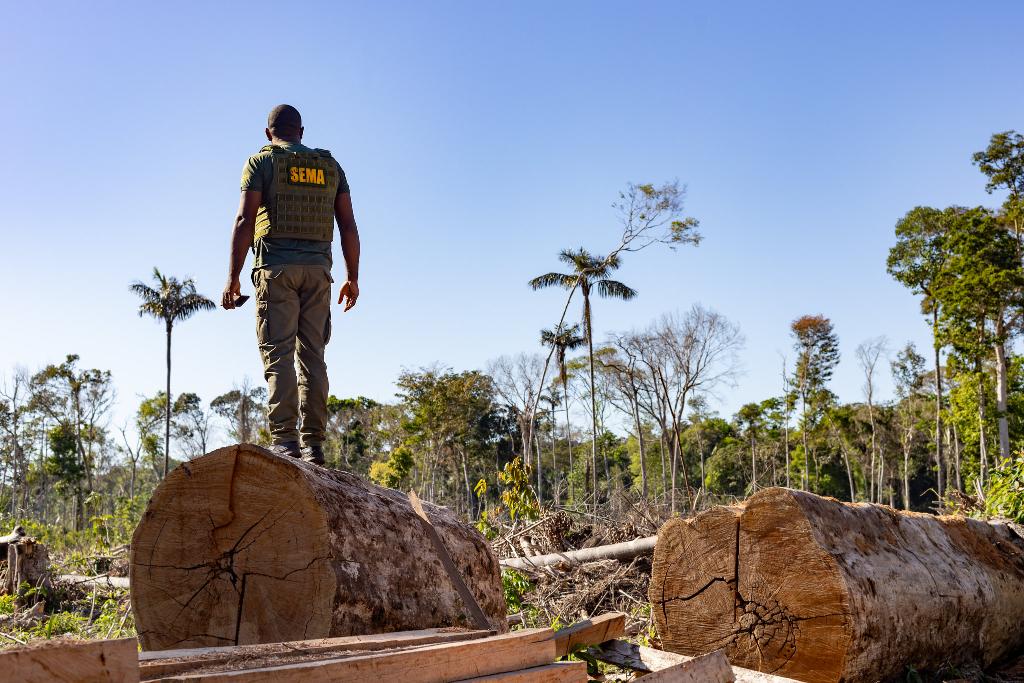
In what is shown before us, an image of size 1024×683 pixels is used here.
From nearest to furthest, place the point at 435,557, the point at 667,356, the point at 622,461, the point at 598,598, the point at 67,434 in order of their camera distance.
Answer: the point at 435,557
the point at 598,598
the point at 67,434
the point at 667,356
the point at 622,461

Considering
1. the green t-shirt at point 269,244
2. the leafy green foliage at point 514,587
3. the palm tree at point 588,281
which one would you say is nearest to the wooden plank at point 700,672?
the green t-shirt at point 269,244

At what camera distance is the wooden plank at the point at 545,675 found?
219 centimetres

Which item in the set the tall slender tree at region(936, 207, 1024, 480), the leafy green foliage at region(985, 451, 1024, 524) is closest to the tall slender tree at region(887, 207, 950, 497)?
the tall slender tree at region(936, 207, 1024, 480)

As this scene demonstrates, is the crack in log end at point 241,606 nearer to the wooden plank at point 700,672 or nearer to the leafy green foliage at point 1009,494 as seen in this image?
the wooden plank at point 700,672

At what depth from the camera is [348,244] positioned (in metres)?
5.38

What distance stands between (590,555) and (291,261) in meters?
4.05

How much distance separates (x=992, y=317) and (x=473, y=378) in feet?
73.4

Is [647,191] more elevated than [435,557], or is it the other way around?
[647,191]

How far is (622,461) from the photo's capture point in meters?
55.6

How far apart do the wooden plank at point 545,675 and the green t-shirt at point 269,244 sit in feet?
10.5

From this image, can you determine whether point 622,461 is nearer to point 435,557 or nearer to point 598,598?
point 598,598

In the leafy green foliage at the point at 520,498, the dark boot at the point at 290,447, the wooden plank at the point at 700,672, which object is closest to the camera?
the wooden plank at the point at 700,672

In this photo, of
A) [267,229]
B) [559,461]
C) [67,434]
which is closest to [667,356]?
[559,461]

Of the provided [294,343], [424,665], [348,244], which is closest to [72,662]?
[424,665]
